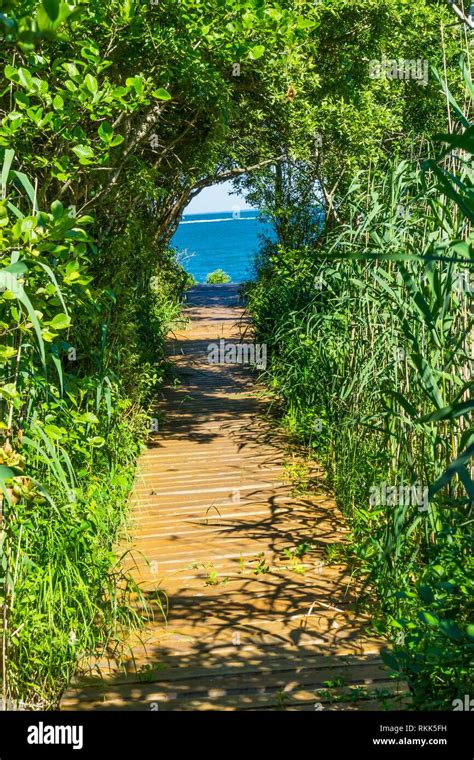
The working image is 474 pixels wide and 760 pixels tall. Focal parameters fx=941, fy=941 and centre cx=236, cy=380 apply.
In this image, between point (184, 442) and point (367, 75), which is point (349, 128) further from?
point (184, 442)

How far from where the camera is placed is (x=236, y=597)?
4840mm

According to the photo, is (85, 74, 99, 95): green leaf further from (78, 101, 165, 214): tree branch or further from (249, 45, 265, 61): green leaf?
(78, 101, 165, 214): tree branch

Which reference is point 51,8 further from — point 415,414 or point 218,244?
point 218,244

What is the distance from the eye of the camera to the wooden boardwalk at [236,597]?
3.85 meters

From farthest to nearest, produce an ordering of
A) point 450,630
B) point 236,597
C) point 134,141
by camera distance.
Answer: point 134,141
point 236,597
point 450,630

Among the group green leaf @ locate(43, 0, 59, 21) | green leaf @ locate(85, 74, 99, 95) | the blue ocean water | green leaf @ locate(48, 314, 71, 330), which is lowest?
green leaf @ locate(48, 314, 71, 330)

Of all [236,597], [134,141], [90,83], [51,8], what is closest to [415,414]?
[236,597]

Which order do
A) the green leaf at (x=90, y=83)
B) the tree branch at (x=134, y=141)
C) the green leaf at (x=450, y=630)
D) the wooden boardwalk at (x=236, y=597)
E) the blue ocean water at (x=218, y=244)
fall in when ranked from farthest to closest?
the blue ocean water at (x=218, y=244) < the tree branch at (x=134, y=141) < the green leaf at (x=90, y=83) < the wooden boardwalk at (x=236, y=597) < the green leaf at (x=450, y=630)

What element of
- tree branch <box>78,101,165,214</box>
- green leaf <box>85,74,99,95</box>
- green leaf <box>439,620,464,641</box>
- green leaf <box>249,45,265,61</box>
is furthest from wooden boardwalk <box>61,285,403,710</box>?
green leaf <box>249,45,265,61</box>

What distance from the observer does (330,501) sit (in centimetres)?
635

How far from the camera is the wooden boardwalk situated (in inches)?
152

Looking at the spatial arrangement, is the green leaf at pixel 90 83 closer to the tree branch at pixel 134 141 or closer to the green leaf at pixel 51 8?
the tree branch at pixel 134 141

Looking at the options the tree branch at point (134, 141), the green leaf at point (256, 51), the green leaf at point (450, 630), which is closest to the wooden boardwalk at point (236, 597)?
the green leaf at point (450, 630)
